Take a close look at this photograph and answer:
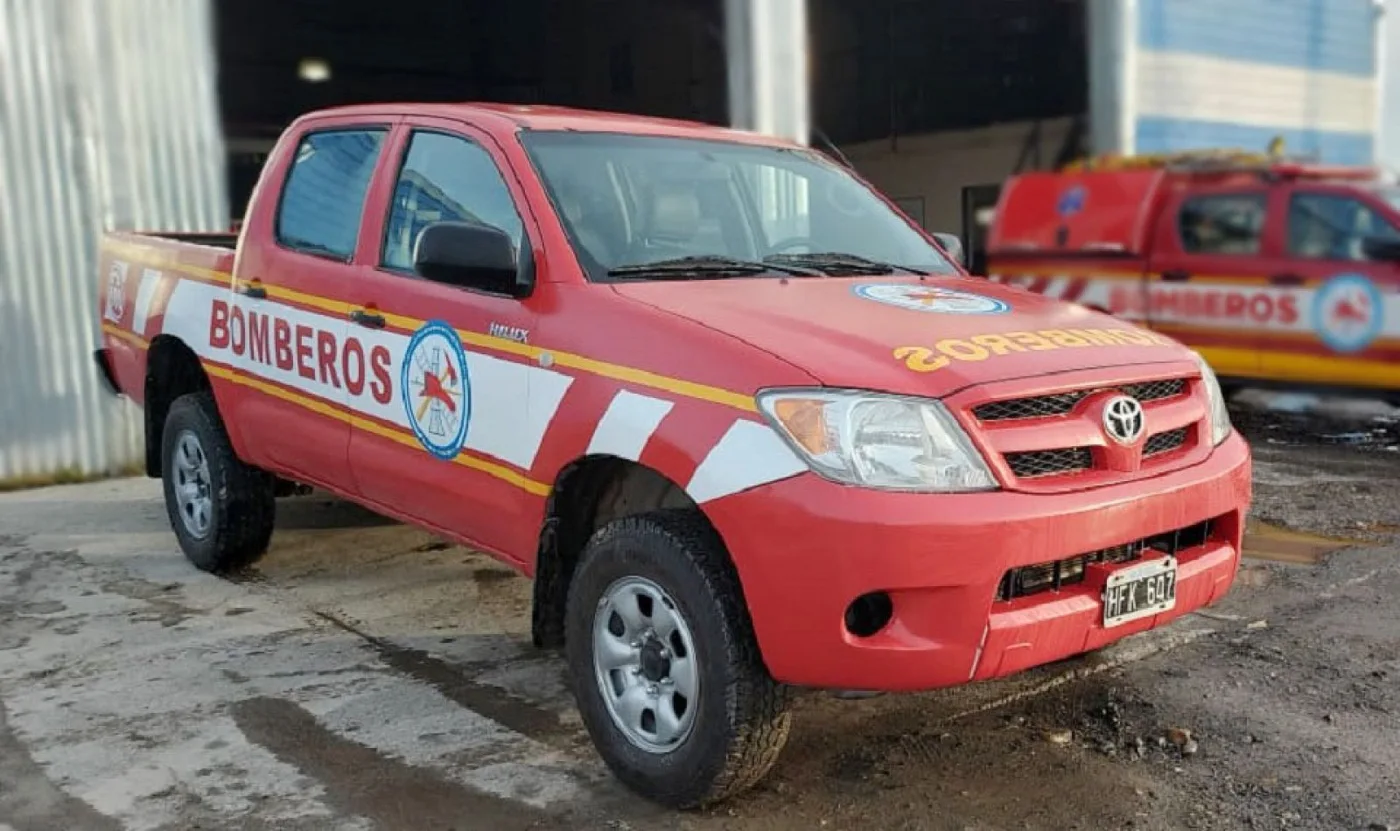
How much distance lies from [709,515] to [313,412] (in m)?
2.11

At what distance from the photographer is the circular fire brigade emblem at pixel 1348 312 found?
8.43 meters

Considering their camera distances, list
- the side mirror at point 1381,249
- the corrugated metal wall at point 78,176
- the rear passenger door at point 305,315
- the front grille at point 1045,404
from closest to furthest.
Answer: the front grille at point 1045,404
the rear passenger door at point 305,315
the corrugated metal wall at point 78,176
the side mirror at point 1381,249

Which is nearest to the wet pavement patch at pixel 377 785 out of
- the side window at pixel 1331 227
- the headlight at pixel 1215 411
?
the headlight at pixel 1215 411

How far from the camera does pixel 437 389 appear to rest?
12.8ft

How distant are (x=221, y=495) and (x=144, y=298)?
1076mm

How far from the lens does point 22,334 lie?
25.2 ft

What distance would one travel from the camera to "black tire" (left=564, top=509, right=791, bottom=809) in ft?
9.81

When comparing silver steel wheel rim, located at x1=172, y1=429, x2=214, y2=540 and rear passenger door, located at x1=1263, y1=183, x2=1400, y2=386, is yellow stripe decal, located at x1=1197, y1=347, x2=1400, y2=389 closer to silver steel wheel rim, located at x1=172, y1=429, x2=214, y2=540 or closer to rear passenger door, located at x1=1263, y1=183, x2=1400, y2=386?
rear passenger door, located at x1=1263, y1=183, x2=1400, y2=386

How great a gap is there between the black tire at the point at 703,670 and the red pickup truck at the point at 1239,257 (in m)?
6.99

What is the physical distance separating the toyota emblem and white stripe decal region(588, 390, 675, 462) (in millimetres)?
1080

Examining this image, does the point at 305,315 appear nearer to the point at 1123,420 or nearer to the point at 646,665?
the point at 646,665

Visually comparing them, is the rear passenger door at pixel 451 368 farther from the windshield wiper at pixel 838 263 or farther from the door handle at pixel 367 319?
the windshield wiper at pixel 838 263

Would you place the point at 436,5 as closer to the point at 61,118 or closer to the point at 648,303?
the point at 61,118

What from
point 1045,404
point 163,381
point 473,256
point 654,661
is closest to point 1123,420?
point 1045,404
